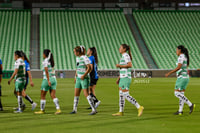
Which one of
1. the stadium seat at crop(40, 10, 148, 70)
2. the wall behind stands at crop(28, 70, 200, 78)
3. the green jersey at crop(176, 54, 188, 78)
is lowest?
the green jersey at crop(176, 54, 188, 78)

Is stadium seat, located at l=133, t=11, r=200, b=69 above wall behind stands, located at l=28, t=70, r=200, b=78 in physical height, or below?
above

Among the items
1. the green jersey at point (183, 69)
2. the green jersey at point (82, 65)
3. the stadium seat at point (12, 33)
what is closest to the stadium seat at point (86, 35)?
the stadium seat at point (12, 33)

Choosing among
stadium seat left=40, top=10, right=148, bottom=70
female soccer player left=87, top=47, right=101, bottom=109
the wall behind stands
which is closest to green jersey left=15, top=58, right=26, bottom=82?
female soccer player left=87, top=47, right=101, bottom=109

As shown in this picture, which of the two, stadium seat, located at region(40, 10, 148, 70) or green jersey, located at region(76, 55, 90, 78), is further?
stadium seat, located at region(40, 10, 148, 70)

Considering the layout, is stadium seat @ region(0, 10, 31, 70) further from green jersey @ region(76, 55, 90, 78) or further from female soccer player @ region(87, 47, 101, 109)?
green jersey @ region(76, 55, 90, 78)

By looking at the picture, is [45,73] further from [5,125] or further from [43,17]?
→ [43,17]

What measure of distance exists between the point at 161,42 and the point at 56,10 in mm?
17509

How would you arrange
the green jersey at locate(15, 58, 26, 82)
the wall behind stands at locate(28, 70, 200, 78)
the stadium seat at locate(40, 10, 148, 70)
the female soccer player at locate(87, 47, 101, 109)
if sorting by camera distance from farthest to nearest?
the stadium seat at locate(40, 10, 148, 70), the wall behind stands at locate(28, 70, 200, 78), the female soccer player at locate(87, 47, 101, 109), the green jersey at locate(15, 58, 26, 82)

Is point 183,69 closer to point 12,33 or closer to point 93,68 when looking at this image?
point 93,68

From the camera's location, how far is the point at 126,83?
35.6ft

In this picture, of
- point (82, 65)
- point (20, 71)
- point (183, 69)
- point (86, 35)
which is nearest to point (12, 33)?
point (86, 35)

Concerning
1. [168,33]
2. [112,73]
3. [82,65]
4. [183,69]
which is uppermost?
[168,33]

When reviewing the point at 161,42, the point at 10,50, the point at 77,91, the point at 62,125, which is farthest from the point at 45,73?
the point at 161,42

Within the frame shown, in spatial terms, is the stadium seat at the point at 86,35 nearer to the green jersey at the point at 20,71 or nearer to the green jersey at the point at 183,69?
the green jersey at the point at 20,71
